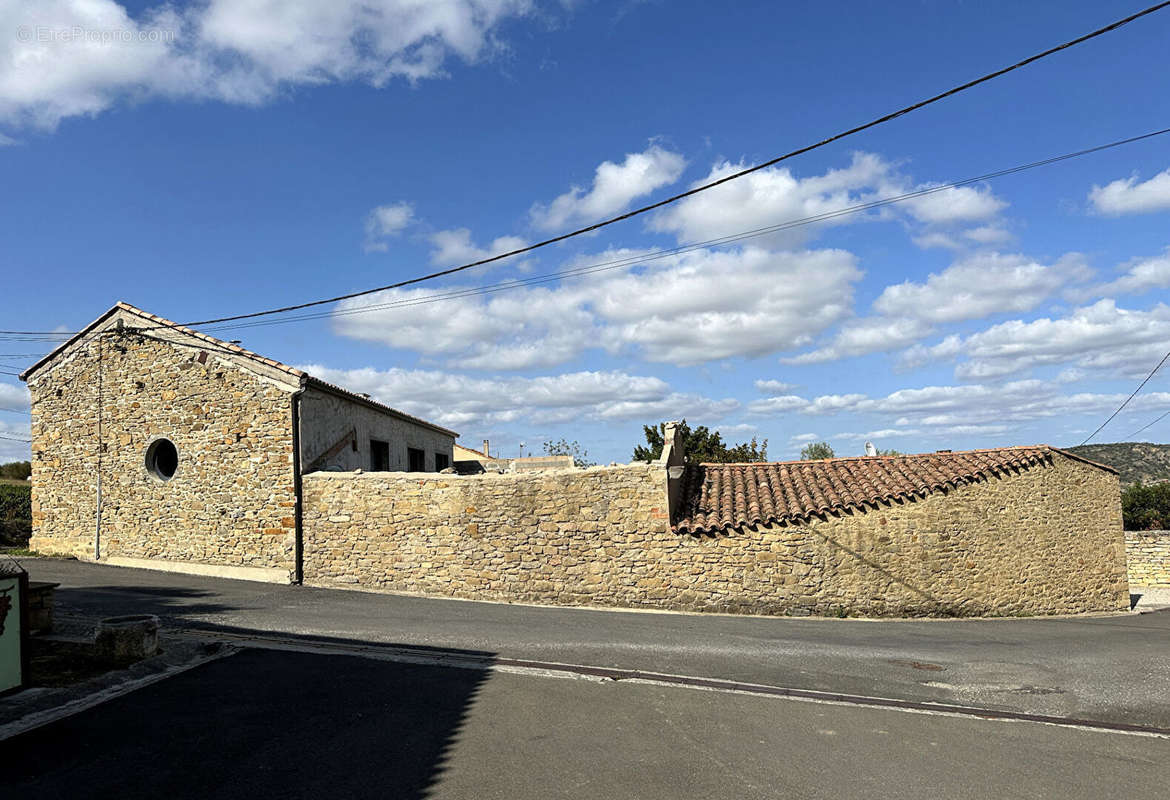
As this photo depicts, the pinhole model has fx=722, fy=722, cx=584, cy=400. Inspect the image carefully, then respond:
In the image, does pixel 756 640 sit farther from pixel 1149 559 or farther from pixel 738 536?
pixel 1149 559

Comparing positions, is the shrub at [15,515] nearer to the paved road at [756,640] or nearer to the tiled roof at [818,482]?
the paved road at [756,640]

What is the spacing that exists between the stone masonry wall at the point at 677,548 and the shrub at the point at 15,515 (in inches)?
485

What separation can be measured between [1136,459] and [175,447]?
8098 cm

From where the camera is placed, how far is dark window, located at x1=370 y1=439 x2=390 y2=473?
2080 centimetres

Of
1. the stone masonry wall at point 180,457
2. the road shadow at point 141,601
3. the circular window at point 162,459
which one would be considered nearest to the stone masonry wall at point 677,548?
the stone masonry wall at point 180,457

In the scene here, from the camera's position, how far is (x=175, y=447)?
17.1 meters

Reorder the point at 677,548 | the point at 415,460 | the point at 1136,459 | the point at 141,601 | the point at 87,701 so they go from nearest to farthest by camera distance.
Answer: the point at 87,701 < the point at 141,601 < the point at 677,548 < the point at 415,460 < the point at 1136,459

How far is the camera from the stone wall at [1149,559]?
26.0m

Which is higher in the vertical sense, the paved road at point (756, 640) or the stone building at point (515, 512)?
the stone building at point (515, 512)

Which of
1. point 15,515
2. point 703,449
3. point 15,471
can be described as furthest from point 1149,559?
point 15,471

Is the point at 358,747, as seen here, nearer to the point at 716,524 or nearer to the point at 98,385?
the point at 716,524

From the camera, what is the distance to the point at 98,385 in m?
17.9

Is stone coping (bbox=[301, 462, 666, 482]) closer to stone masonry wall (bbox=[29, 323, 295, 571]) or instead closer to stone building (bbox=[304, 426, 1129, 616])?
stone building (bbox=[304, 426, 1129, 616])

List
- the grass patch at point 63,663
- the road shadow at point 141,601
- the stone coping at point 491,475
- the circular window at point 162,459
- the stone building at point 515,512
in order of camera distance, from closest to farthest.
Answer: the grass patch at point 63,663
the road shadow at point 141,601
the stone building at point 515,512
the stone coping at point 491,475
the circular window at point 162,459
